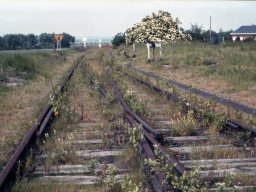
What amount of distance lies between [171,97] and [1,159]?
573 cm

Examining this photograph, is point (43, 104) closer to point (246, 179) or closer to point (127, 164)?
point (127, 164)

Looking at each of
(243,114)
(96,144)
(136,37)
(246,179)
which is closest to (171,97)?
(243,114)

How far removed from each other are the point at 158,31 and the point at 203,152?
72.2 feet

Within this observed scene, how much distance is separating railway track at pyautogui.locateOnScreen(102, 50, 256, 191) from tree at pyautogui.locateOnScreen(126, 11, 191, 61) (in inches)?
748

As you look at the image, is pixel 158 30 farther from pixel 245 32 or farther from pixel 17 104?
pixel 245 32

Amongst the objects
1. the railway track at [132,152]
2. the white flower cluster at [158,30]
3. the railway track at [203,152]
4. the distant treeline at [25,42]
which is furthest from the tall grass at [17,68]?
the distant treeline at [25,42]

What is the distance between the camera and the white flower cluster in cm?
2738

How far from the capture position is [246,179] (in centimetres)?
478

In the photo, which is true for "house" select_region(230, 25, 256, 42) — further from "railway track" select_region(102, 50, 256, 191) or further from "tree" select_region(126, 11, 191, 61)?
"railway track" select_region(102, 50, 256, 191)

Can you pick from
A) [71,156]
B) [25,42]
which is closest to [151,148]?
[71,156]

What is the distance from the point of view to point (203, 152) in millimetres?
5910

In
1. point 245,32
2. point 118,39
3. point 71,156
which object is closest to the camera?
point 71,156

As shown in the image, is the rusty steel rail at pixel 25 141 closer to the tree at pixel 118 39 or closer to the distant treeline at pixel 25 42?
the tree at pixel 118 39

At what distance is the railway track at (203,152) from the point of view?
4.55 m
